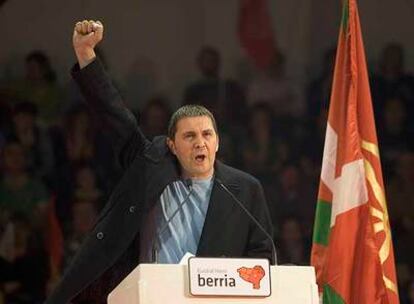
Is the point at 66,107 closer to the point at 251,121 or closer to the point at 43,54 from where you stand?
the point at 43,54

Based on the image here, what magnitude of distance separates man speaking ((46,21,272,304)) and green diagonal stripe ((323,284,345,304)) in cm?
51

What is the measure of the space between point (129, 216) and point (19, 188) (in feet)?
13.1

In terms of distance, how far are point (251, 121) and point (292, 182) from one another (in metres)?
0.50

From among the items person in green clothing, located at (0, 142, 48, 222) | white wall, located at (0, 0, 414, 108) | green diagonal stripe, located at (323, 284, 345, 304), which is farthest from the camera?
white wall, located at (0, 0, 414, 108)

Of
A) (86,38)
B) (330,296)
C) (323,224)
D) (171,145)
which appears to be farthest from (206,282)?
(323,224)

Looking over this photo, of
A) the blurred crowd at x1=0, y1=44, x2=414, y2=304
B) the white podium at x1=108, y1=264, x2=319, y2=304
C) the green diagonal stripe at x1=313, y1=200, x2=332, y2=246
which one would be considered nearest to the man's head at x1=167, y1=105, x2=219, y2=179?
the white podium at x1=108, y1=264, x2=319, y2=304

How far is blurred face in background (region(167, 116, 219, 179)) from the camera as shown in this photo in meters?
4.22

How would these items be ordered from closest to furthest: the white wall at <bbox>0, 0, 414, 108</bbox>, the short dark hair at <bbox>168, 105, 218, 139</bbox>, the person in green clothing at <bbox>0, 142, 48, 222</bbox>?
the short dark hair at <bbox>168, 105, 218, 139</bbox> < the person in green clothing at <bbox>0, 142, 48, 222</bbox> < the white wall at <bbox>0, 0, 414, 108</bbox>

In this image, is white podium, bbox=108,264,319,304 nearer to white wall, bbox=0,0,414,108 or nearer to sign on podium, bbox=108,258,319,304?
sign on podium, bbox=108,258,319,304

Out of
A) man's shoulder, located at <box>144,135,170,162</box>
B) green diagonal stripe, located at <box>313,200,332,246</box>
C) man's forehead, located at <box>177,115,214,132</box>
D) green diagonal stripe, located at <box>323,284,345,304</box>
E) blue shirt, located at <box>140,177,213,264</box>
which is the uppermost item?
man's forehead, located at <box>177,115,214,132</box>

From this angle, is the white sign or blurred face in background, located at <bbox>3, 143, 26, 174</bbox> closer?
the white sign

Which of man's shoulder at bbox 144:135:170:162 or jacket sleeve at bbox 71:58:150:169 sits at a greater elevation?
jacket sleeve at bbox 71:58:150:169

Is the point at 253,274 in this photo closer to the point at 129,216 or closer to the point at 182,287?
the point at 182,287

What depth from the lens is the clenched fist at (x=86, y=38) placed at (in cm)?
417
